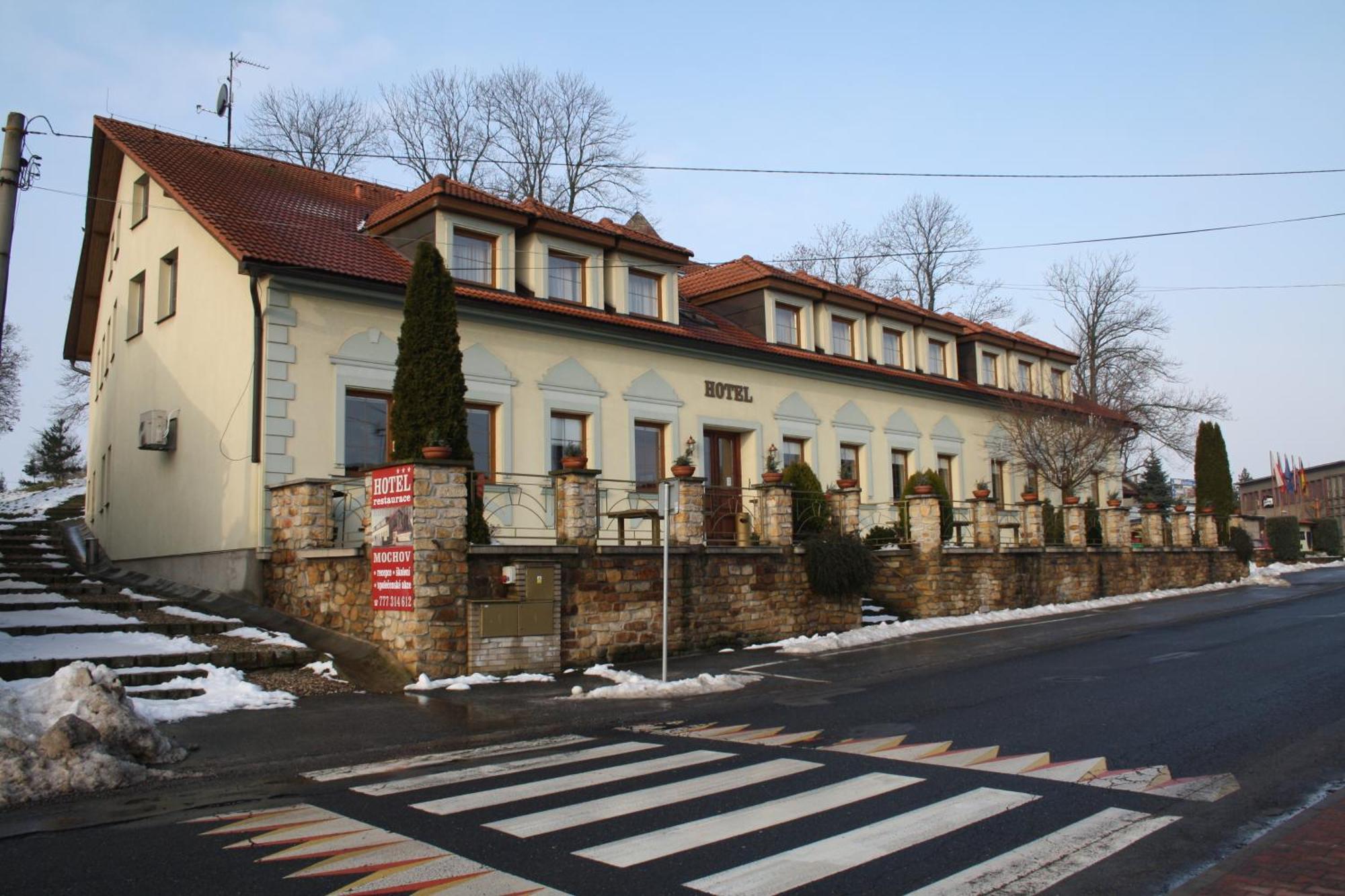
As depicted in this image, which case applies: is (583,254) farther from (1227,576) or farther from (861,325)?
(1227,576)

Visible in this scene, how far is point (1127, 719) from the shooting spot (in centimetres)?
879

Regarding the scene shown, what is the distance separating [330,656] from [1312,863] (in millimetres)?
10804

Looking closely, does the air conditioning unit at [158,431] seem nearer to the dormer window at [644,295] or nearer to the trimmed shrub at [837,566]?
the dormer window at [644,295]

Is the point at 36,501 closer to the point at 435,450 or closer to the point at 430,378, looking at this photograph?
the point at 430,378

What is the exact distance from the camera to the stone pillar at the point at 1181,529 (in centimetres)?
3119

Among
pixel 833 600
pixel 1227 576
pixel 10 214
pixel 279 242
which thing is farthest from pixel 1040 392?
pixel 10 214

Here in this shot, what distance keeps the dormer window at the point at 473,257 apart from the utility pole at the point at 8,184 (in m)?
7.76

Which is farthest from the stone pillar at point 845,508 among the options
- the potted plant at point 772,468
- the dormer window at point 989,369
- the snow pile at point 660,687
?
the dormer window at point 989,369

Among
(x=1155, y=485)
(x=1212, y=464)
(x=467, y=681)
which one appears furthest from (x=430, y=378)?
(x=1155, y=485)

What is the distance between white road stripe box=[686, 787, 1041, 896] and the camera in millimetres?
4773

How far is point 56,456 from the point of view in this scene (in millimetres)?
58812

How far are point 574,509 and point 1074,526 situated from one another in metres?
16.2

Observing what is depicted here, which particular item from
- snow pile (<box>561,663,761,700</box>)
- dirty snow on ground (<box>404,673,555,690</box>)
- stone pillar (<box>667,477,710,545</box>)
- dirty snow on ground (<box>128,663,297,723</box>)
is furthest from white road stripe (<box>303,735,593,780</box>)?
stone pillar (<box>667,477,710,545</box>)

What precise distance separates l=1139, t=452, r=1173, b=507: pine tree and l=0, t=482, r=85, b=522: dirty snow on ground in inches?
1935
